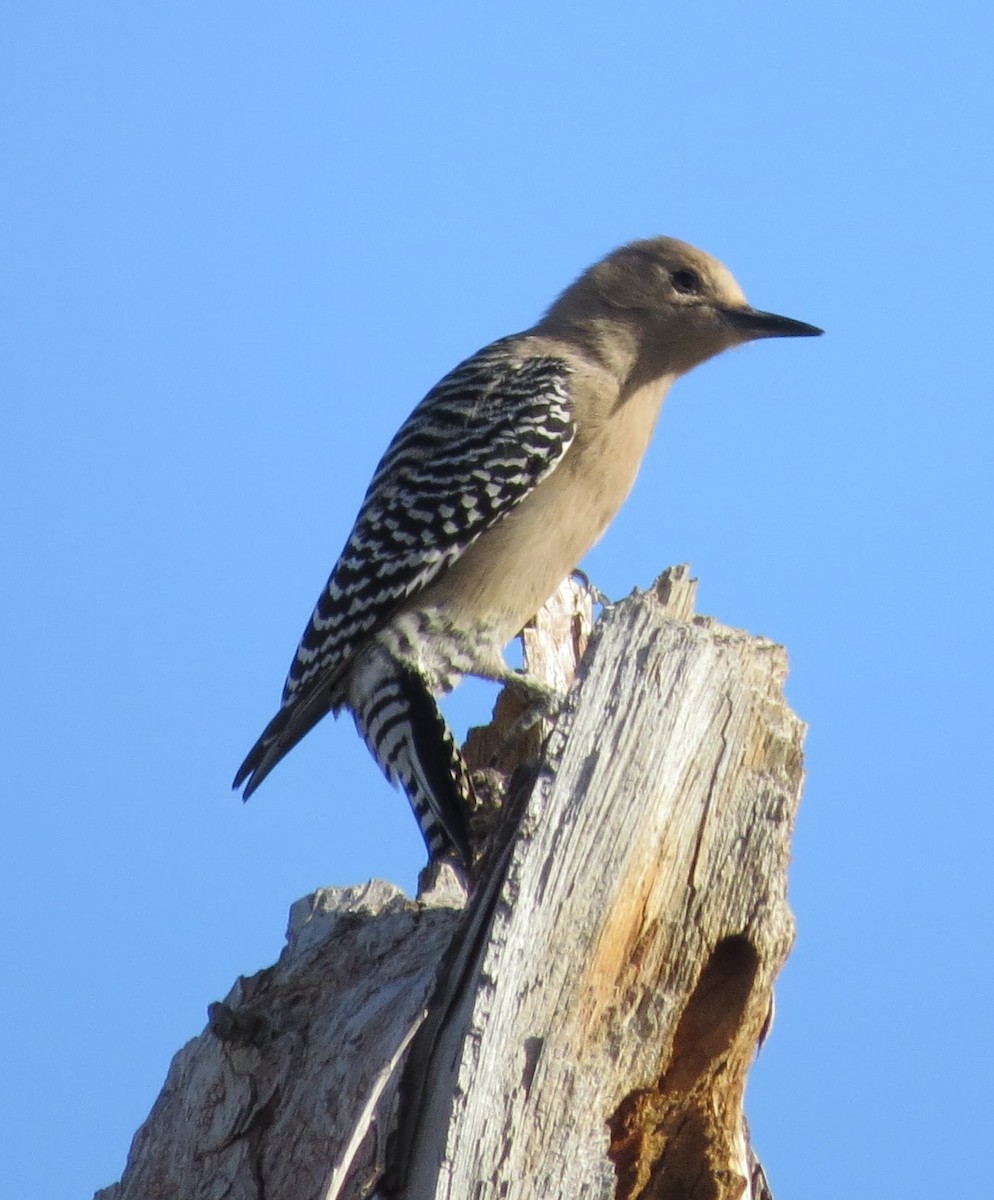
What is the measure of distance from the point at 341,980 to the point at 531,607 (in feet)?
8.51

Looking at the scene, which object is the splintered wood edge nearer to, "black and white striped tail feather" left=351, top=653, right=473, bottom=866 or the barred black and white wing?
"black and white striped tail feather" left=351, top=653, right=473, bottom=866

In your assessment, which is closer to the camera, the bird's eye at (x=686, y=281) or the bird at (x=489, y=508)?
the bird at (x=489, y=508)

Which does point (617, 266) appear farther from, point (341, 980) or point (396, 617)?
point (341, 980)

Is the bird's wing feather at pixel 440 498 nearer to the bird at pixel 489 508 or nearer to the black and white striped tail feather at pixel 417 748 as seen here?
the bird at pixel 489 508

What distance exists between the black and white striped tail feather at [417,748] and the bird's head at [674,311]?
225cm

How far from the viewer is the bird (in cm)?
737

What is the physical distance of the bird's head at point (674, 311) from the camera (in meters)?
8.42

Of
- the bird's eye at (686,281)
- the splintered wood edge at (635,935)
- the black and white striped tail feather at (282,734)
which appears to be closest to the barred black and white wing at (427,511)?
the black and white striped tail feather at (282,734)

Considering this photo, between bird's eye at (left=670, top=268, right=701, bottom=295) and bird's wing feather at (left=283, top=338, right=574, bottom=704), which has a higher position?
bird's eye at (left=670, top=268, right=701, bottom=295)

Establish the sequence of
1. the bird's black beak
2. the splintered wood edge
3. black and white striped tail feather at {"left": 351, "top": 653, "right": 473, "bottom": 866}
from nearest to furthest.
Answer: the splintered wood edge
black and white striped tail feather at {"left": 351, "top": 653, "right": 473, "bottom": 866}
the bird's black beak

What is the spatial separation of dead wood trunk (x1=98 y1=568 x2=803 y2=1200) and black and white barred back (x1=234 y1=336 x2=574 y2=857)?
1.86 m

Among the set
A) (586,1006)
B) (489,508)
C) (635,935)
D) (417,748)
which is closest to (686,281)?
(489,508)

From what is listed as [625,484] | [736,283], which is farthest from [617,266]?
[625,484]

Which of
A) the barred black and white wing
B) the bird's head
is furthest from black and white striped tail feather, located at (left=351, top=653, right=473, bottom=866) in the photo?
the bird's head
